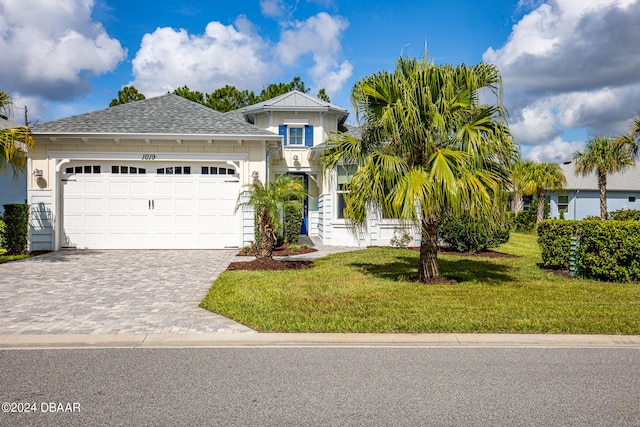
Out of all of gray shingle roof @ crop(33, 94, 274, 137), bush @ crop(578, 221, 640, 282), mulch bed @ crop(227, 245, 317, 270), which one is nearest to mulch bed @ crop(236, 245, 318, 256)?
mulch bed @ crop(227, 245, 317, 270)

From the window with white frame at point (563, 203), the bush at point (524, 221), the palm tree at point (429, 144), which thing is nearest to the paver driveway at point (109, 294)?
the palm tree at point (429, 144)

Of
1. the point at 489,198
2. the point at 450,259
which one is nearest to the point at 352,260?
the point at 450,259

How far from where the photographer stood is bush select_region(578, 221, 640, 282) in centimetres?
1001

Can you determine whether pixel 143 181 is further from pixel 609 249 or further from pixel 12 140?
pixel 609 249

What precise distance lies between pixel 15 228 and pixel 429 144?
13.0 m

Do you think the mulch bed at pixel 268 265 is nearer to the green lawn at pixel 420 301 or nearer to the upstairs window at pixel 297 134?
the green lawn at pixel 420 301

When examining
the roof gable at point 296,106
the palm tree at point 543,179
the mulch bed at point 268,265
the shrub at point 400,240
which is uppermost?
the roof gable at point 296,106

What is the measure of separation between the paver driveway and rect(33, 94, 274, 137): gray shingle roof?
13.5 ft

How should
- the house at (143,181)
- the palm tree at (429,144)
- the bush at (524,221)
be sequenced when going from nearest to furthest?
the palm tree at (429,144)
the house at (143,181)
the bush at (524,221)

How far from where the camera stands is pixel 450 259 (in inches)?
546

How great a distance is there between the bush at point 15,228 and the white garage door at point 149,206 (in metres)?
1.11

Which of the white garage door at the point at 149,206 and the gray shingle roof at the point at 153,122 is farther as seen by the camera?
the white garage door at the point at 149,206

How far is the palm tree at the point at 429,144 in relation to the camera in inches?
336

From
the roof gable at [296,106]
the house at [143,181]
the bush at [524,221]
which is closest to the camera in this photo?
the house at [143,181]
